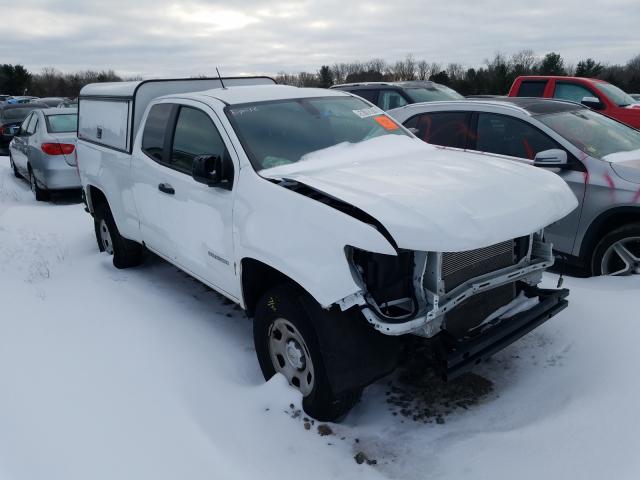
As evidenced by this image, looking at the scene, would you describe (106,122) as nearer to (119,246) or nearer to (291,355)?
(119,246)

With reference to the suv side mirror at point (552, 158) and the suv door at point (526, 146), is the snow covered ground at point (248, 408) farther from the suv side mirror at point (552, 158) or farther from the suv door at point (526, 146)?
the suv side mirror at point (552, 158)

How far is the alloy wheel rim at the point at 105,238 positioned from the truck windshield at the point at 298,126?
2836 millimetres

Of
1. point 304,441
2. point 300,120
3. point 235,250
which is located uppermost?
point 300,120

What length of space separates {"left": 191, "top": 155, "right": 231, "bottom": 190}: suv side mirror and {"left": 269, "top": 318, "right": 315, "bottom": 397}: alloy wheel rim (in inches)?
40.2

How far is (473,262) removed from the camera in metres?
3.06

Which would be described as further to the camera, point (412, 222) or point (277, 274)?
point (277, 274)

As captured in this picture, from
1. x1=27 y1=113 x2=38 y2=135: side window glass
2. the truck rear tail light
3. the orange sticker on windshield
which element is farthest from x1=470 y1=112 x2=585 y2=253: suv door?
x1=27 y1=113 x2=38 y2=135: side window glass

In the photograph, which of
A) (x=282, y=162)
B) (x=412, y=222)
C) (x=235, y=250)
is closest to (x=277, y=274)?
(x=235, y=250)

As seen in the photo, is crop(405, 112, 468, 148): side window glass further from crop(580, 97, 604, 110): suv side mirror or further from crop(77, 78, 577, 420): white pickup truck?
crop(580, 97, 604, 110): suv side mirror

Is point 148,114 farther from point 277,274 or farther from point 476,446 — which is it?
point 476,446

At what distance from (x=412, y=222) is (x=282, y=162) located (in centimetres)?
134

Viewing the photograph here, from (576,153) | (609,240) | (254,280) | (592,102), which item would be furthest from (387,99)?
(254,280)

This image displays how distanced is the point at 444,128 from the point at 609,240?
2228mm

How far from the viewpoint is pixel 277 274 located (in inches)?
131
